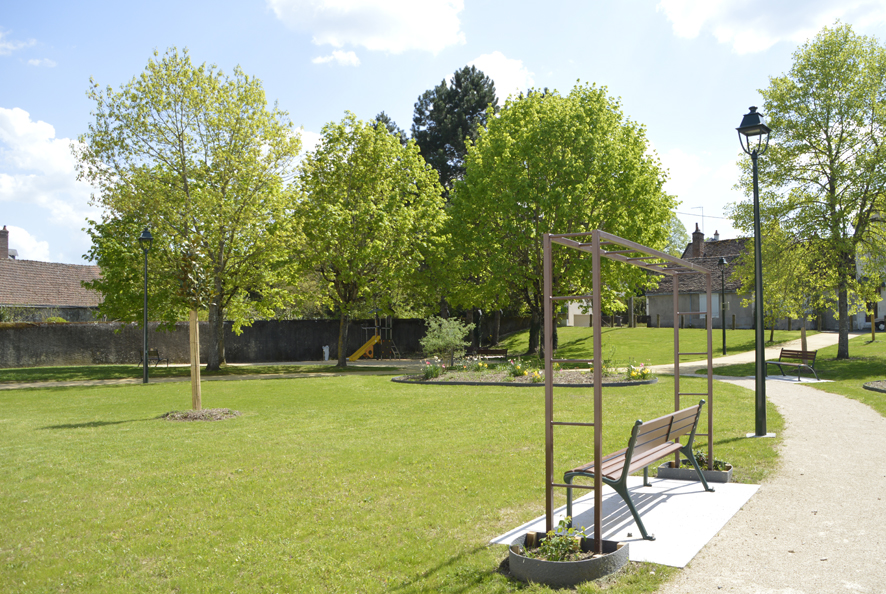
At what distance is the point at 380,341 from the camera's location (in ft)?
122

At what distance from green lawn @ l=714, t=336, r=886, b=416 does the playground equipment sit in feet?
60.8

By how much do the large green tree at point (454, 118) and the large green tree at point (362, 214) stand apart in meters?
15.5

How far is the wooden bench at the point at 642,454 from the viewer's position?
549 centimetres

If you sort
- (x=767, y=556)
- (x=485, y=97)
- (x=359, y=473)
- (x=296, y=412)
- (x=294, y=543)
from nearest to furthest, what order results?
(x=767, y=556), (x=294, y=543), (x=359, y=473), (x=296, y=412), (x=485, y=97)

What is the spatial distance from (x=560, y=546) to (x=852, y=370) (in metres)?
22.1

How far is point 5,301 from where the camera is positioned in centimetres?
3809

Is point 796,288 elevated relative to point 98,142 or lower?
lower

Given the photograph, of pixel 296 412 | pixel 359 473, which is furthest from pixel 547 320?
pixel 296 412

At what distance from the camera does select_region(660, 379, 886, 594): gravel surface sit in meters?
4.68

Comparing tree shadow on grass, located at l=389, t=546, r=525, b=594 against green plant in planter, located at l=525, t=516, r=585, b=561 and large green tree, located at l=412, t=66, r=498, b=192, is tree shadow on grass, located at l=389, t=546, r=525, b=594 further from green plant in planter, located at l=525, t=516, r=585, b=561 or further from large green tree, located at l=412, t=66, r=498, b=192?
large green tree, located at l=412, t=66, r=498, b=192

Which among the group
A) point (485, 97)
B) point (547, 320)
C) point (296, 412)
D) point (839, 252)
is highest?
point (485, 97)

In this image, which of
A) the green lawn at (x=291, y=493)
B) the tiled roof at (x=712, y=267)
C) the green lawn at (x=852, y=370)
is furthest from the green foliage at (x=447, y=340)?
the tiled roof at (x=712, y=267)

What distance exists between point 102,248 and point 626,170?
20937 millimetres

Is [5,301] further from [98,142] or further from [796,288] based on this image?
[796,288]
